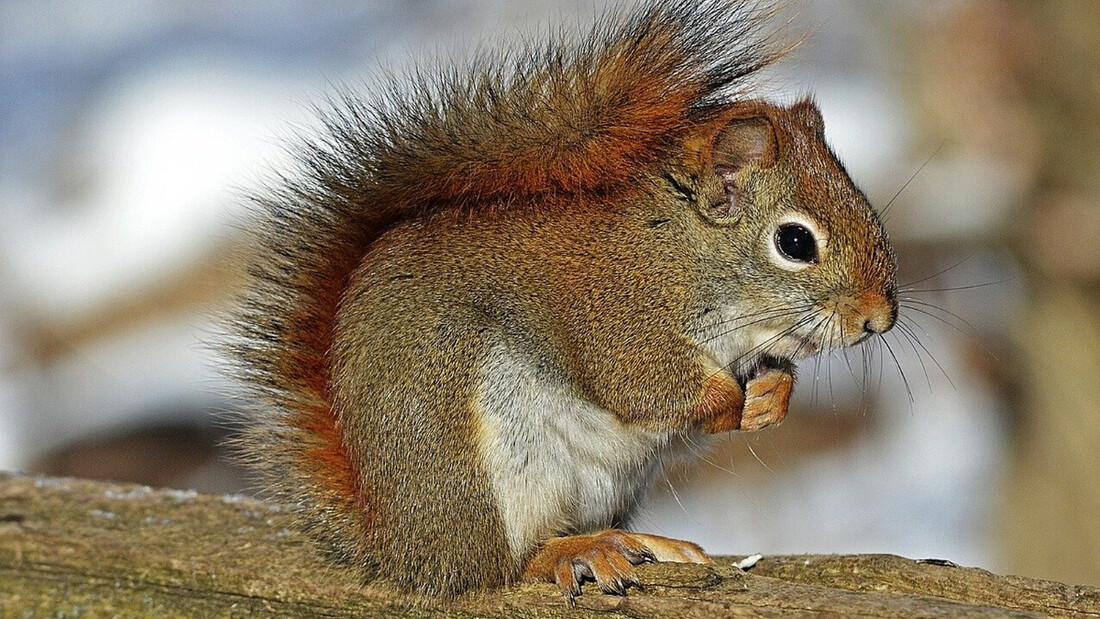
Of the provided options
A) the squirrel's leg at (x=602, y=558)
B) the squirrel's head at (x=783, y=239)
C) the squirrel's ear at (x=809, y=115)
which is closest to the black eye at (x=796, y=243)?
the squirrel's head at (x=783, y=239)

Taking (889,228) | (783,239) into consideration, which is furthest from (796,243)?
(889,228)

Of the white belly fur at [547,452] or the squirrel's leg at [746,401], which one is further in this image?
the squirrel's leg at [746,401]

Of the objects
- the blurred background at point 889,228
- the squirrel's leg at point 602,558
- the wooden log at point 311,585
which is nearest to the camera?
the wooden log at point 311,585

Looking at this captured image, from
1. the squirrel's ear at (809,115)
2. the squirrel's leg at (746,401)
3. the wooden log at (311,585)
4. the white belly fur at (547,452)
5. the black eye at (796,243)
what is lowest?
the wooden log at (311,585)

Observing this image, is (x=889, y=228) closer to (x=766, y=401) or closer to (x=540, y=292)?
(x=766, y=401)

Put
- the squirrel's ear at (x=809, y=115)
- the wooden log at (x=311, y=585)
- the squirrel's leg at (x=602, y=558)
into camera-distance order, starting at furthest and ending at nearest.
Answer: the squirrel's ear at (x=809, y=115) → the squirrel's leg at (x=602, y=558) → the wooden log at (x=311, y=585)

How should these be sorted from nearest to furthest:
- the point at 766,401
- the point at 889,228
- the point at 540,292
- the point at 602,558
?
the point at 602,558 < the point at 540,292 < the point at 766,401 < the point at 889,228

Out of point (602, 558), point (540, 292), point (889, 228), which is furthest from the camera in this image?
point (889, 228)

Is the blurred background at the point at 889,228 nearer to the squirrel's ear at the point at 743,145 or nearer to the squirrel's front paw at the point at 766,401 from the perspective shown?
the squirrel's front paw at the point at 766,401
